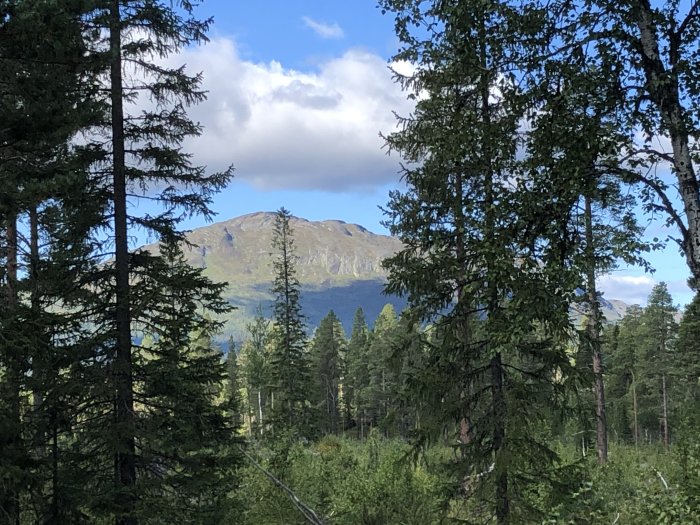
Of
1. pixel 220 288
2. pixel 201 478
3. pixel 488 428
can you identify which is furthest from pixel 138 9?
pixel 488 428

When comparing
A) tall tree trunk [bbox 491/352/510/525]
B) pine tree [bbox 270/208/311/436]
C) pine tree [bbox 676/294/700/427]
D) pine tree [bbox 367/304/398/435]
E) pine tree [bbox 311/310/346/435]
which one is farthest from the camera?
pine tree [bbox 311/310/346/435]

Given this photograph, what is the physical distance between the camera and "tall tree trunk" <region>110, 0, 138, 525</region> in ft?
29.2

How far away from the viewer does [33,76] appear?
23.4 feet

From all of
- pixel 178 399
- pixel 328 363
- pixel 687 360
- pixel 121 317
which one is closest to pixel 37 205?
pixel 121 317

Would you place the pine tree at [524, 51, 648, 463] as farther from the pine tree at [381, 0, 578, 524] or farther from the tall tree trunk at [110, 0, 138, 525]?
the tall tree trunk at [110, 0, 138, 525]

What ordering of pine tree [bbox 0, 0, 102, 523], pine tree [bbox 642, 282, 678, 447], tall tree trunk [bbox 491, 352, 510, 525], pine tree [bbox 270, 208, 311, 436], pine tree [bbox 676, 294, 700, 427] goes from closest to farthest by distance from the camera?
pine tree [bbox 0, 0, 102, 523] → tall tree trunk [bbox 491, 352, 510, 525] → pine tree [bbox 676, 294, 700, 427] → pine tree [bbox 270, 208, 311, 436] → pine tree [bbox 642, 282, 678, 447]

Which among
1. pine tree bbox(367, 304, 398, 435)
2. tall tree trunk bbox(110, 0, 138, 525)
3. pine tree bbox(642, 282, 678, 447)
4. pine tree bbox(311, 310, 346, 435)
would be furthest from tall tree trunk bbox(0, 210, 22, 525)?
pine tree bbox(311, 310, 346, 435)

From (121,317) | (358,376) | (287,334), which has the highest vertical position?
(121,317)

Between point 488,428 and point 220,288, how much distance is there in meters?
6.03

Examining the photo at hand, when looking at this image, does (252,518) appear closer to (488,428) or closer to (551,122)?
(488,428)

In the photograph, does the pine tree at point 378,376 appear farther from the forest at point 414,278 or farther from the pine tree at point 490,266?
the pine tree at point 490,266

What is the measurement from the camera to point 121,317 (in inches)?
385

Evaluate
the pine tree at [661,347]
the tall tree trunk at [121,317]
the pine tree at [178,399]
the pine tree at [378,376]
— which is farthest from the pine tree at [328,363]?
the tall tree trunk at [121,317]

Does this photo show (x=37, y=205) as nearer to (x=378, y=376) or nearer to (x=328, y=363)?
(x=378, y=376)
